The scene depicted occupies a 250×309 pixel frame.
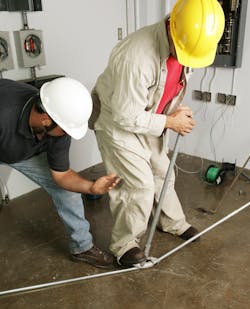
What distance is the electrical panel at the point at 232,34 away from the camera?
94.9 inches

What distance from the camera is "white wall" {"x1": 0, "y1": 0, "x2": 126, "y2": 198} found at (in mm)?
2334

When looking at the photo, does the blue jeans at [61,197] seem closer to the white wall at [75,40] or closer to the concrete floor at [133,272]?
the concrete floor at [133,272]

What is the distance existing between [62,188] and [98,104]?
0.47 metres

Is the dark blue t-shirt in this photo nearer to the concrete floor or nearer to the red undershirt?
the red undershirt

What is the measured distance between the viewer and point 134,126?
1.48m

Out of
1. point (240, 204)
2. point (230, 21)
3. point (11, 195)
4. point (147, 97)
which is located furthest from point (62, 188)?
point (230, 21)

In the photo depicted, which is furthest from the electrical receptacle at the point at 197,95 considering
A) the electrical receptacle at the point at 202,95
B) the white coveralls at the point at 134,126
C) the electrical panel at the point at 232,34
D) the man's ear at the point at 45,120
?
the man's ear at the point at 45,120

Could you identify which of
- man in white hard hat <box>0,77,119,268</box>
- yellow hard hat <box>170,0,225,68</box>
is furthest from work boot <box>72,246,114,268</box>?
yellow hard hat <box>170,0,225,68</box>

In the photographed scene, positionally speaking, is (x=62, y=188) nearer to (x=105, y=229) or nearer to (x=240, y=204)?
(x=105, y=229)

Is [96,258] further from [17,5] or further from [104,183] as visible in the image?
[17,5]

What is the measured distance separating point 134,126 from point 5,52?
1.15 meters

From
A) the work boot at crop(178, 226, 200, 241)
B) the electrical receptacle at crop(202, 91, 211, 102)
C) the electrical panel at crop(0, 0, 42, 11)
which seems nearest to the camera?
the work boot at crop(178, 226, 200, 241)

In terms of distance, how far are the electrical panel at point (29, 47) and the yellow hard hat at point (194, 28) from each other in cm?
115

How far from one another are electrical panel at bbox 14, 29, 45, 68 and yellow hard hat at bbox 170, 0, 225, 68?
115 centimetres
